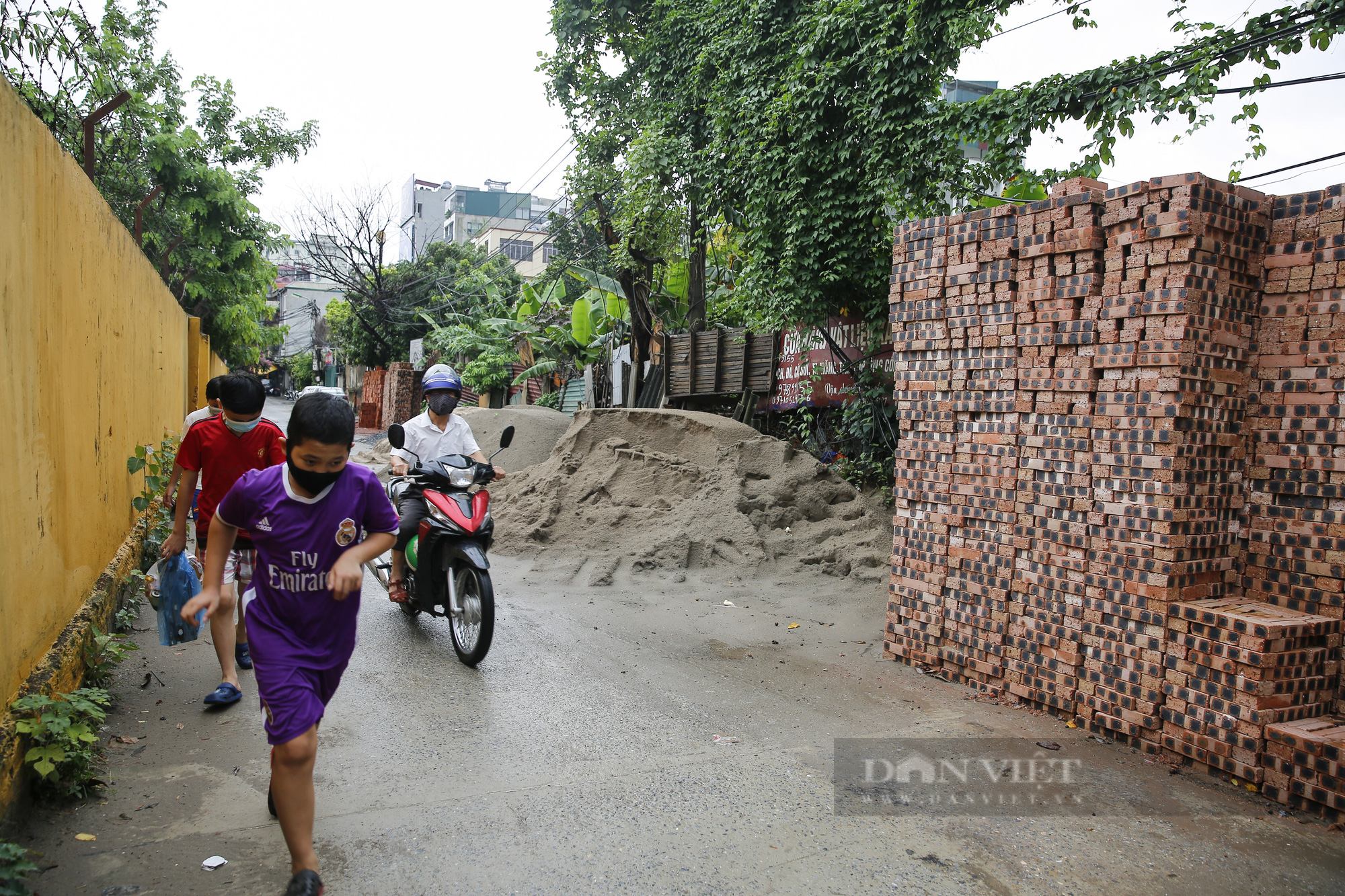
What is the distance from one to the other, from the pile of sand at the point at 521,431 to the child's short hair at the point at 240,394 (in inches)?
322

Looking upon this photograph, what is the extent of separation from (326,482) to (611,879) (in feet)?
5.41

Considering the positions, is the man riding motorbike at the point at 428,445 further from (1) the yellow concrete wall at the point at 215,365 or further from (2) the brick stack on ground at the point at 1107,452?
(1) the yellow concrete wall at the point at 215,365

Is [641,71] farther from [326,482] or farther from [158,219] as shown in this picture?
[326,482]

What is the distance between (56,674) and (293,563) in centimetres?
159

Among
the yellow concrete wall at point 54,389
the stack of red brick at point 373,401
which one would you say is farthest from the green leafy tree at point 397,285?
the yellow concrete wall at point 54,389

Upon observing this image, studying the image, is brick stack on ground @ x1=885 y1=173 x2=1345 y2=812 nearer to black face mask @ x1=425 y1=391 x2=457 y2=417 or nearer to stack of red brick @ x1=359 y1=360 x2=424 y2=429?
black face mask @ x1=425 y1=391 x2=457 y2=417

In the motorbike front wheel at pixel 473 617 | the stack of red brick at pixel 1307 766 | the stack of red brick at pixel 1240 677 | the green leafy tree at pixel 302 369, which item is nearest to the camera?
the stack of red brick at pixel 1307 766

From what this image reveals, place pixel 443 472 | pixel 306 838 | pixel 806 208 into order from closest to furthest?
pixel 306 838
pixel 443 472
pixel 806 208

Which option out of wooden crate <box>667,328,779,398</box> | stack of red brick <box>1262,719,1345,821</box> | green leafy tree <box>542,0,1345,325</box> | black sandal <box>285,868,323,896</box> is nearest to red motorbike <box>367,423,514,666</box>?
black sandal <box>285,868,323,896</box>

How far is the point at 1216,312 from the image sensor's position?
4109 millimetres

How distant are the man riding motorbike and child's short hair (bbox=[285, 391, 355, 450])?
9.87 ft

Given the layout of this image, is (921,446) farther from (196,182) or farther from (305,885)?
(196,182)

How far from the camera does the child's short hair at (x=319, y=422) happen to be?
8.87 ft

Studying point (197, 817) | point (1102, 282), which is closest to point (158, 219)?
point (197, 817)
